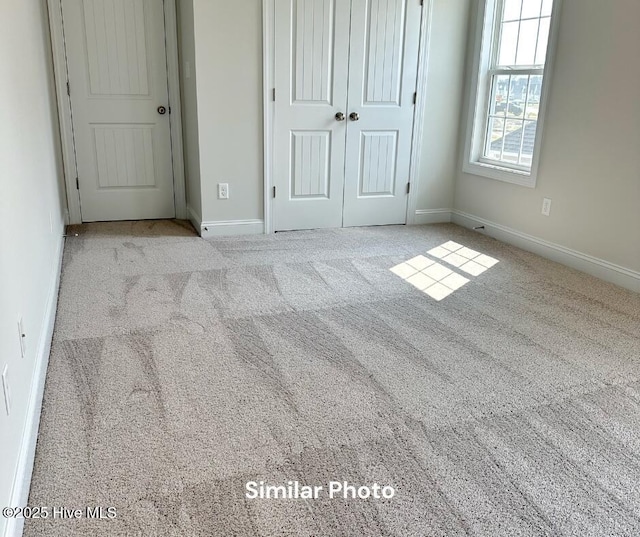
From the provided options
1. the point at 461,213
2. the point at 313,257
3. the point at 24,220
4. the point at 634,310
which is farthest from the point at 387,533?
the point at 461,213

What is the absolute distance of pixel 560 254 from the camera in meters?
4.03

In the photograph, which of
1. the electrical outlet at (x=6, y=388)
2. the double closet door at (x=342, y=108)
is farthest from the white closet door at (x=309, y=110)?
the electrical outlet at (x=6, y=388)

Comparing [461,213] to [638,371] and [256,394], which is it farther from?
[256,394]

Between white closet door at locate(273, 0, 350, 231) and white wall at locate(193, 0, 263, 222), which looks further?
white closet door at locate(273, 0, 350, 231)

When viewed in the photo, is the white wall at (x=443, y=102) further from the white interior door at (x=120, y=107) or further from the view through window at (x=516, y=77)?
the white interior door at (x=120, y=107)

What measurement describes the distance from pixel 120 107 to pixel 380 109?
7.03 ft

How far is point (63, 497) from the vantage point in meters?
1.64

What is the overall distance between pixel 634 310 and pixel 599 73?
60.0 inches

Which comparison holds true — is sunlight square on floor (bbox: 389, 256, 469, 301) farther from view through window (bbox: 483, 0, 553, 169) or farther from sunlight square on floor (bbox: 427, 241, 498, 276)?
view through window (bbox: 483, 0, 553, 169)

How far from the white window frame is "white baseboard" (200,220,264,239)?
189cm

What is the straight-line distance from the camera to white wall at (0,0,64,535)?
1.66 meters

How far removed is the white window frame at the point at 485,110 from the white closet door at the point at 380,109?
497 millimetres

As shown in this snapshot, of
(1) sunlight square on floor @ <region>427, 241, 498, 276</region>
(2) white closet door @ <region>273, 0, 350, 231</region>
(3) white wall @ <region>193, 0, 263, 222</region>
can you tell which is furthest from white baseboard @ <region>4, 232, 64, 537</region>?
(1) sunlight square on floor @ <region>427, 241, 498, 276</region>

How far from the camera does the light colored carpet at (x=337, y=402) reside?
5.37 ft
